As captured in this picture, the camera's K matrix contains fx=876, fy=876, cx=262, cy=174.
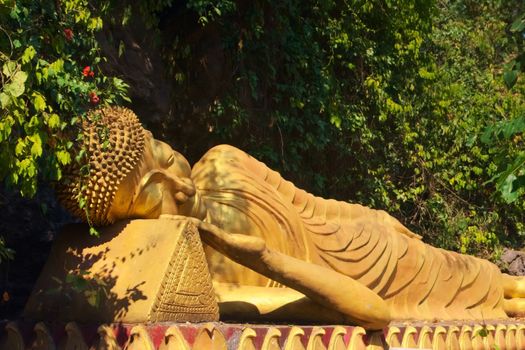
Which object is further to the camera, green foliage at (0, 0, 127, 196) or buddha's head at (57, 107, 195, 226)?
buddha's head at (57, 107, 195, 226)

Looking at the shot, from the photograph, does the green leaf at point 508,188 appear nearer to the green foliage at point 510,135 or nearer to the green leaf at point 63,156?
the green foliage at point 510,135

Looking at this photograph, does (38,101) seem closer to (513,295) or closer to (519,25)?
(519,25)

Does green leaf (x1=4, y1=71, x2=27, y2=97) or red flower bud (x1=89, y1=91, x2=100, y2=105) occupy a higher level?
red flower bud (x1=89, y1=91, x2=100, y2=105)

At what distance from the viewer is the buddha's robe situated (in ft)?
15.9

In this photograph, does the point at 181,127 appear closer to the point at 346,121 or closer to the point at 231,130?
the point at 231,130

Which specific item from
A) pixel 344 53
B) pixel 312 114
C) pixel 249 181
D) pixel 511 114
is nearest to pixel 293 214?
pixel 249 181

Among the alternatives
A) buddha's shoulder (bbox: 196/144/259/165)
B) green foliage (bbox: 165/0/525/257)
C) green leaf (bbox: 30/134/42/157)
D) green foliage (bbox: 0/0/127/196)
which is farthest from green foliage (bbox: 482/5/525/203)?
green leaf (bbox: 30/134/42/157)

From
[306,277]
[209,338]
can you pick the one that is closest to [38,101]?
[209,338]

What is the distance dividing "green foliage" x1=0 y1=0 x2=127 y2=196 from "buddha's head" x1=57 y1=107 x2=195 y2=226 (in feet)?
0.38

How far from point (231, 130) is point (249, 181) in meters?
2.05

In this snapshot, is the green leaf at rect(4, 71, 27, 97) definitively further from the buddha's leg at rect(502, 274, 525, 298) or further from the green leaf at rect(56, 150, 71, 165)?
the buddha's leg at rect(502, 274, 525, 298)

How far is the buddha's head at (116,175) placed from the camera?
155 inches

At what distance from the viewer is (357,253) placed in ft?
17.4

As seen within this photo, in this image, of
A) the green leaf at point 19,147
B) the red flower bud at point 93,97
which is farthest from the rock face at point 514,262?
the green leaf at point 19,147
